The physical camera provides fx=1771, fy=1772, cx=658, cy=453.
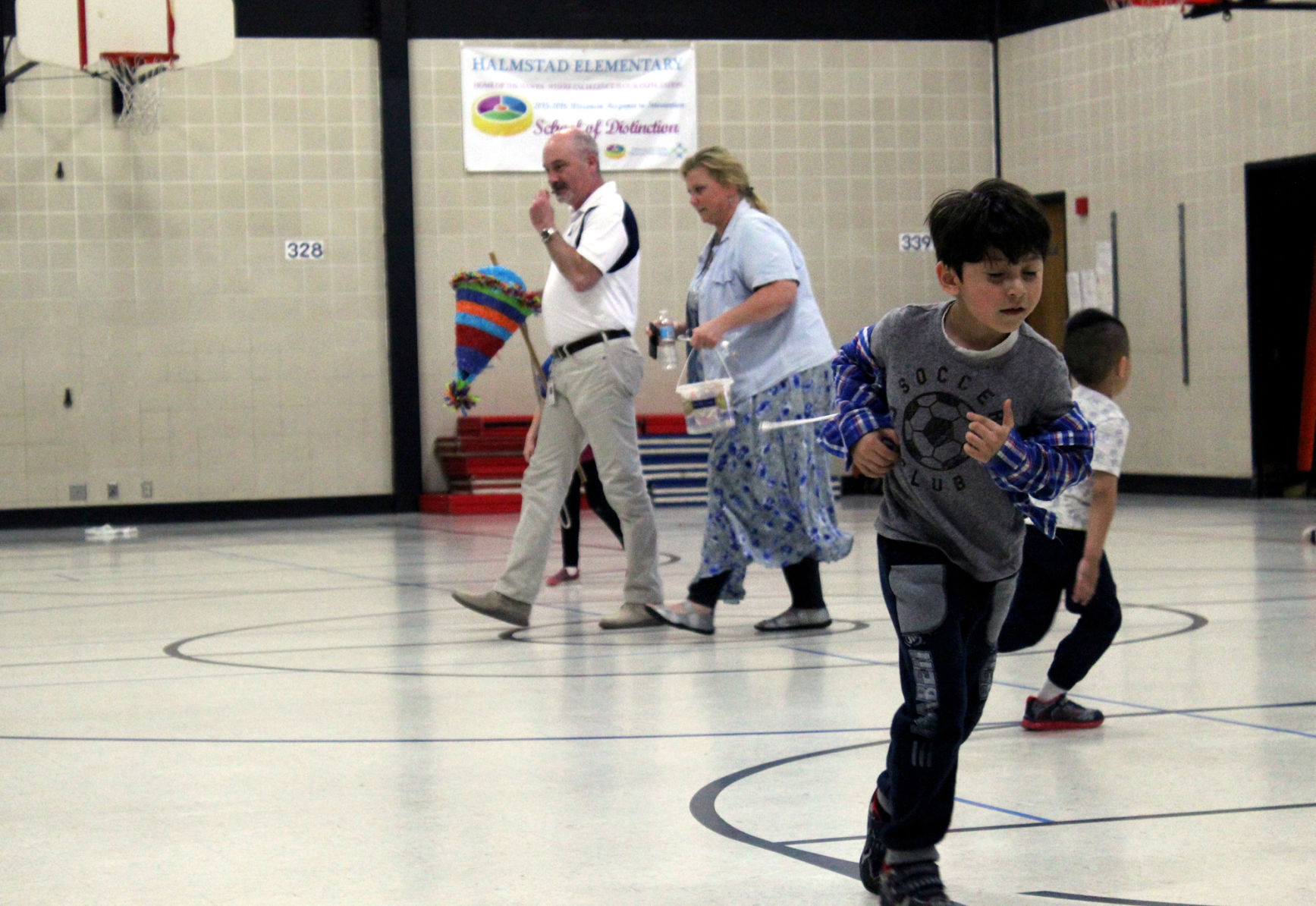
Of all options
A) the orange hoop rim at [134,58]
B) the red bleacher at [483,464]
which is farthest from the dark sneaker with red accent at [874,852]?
the red bleacher at [483,464]

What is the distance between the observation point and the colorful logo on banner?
15773 mm

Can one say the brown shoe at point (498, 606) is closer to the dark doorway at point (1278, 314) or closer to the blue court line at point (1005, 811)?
the blue court line at point (1005, 811)

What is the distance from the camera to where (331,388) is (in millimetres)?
15461

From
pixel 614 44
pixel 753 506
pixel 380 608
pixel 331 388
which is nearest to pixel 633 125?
pixel 614 44

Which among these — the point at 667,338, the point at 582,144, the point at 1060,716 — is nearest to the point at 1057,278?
the point at 582,144

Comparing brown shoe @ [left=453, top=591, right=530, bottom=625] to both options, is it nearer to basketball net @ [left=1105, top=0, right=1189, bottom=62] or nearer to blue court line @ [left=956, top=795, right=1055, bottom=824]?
blue court line @ [left=956, top=795, right=1055, bottom=824]

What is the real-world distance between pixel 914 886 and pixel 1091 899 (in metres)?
0.28

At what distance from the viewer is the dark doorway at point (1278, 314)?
13844mm

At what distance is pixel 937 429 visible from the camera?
115 inches

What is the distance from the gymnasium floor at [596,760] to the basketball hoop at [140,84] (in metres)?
6.38

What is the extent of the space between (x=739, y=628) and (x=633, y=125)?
10153 millimetres

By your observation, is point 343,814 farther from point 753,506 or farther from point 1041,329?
point 1041,329

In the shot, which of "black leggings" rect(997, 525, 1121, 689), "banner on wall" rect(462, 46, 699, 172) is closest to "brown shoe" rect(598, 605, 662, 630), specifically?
"black leggings" rect(997, 525, 1121, 689)

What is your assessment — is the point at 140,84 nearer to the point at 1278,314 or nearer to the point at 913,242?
the point at 913,242
